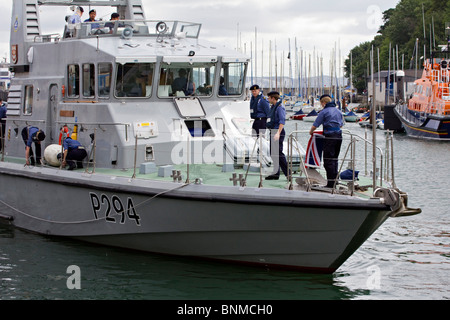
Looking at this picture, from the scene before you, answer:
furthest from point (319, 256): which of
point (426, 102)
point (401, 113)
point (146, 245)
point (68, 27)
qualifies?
point (401, 113)

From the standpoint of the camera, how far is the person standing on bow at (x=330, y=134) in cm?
920

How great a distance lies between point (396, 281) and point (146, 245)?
3687 mm

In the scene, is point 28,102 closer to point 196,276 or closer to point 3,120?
point 3,120

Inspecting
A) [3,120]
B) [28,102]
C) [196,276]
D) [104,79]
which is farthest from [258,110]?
[3,120]

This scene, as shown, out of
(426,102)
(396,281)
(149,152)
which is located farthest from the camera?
(426,102)

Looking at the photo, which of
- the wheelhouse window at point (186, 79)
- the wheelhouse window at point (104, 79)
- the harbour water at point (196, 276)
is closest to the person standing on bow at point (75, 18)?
the wheelhouse window at point (104, 79)

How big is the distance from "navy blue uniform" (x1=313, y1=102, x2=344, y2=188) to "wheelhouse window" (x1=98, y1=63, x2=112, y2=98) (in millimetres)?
3586

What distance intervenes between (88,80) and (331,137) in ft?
14.3

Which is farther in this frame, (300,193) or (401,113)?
(401,113)

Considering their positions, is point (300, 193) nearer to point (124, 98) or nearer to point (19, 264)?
point (124, 98)

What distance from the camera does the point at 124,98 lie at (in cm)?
1105

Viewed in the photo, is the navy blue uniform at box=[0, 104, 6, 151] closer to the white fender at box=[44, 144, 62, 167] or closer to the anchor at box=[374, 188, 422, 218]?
the white fender at box=[44, 144, 62, 167]

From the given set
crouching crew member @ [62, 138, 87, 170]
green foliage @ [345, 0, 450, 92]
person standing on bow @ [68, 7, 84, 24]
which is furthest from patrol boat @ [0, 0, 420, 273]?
green foliage @ [345, 0, 450, 92]

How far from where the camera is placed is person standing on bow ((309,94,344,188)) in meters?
9.20
